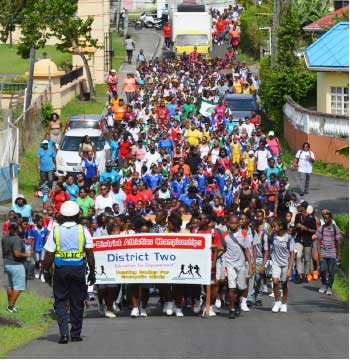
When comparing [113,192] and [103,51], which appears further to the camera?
[103,51]

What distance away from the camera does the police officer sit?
50.3ft

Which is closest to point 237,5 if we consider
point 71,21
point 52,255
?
point 71,21

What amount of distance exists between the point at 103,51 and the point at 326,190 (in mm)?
23602

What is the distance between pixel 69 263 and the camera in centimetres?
1540

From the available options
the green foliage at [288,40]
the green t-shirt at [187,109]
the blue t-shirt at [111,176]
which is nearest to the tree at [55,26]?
the green t-shirt at [187,109]

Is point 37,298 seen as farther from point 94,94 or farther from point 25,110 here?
point 94,94

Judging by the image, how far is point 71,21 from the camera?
46594 millimetres

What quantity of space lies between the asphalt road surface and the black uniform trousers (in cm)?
32

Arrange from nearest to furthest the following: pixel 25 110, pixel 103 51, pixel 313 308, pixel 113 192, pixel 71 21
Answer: pixel 313 308
pixel 113 192
pixel 25 110
pixel 71 21
pixel 103 51

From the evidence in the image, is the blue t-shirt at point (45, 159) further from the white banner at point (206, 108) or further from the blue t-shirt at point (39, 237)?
the blue t-shirt at point (39, 237)

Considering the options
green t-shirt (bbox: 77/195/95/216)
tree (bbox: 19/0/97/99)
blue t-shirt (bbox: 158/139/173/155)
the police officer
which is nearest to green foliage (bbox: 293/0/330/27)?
tree (bbox: 19/0/97/99)

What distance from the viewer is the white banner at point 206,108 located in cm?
3938

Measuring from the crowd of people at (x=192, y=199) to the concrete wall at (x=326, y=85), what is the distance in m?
3.11

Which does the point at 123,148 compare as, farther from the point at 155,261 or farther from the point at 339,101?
the point at 155,261
